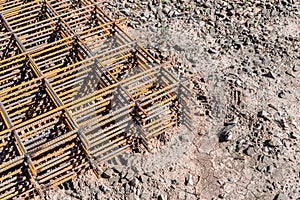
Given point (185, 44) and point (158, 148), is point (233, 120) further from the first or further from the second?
point (185, 44)

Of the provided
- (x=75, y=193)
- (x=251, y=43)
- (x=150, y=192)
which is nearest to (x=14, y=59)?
(x=75, y=193)

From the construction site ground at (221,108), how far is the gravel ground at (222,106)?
1cm

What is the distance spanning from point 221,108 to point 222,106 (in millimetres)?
49

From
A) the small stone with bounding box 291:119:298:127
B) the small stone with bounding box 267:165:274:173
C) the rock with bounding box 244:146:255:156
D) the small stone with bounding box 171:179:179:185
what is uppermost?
the small stone with bounding box 171:179:179:185

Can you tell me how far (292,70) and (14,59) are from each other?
483cm

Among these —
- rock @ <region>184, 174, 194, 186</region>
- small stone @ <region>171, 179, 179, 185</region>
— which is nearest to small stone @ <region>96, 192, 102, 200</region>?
small stone @ <region>171, 179, 179, 185</region>

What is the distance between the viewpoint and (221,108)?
7199 mm

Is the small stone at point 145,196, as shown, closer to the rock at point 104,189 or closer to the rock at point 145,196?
the rock at point 145,196

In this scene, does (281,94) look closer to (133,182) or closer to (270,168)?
(270,168)

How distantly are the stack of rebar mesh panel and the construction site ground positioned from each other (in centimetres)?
28

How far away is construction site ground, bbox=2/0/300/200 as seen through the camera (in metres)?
6.24

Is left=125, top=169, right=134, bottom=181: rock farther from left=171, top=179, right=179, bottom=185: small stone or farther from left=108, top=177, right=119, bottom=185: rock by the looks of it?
left=171, top=179, right=179, bottom=185: small stone

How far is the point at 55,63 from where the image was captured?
26.1 feet

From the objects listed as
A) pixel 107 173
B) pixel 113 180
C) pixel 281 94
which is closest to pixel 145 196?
pixel 113 180
